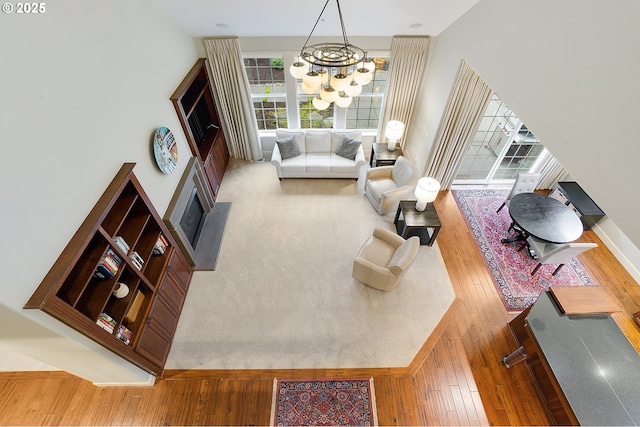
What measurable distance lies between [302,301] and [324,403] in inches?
47.2

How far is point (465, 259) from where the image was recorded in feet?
14.3

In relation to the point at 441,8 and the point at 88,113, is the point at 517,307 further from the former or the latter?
the point at 88,113

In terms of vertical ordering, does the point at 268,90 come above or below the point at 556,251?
above

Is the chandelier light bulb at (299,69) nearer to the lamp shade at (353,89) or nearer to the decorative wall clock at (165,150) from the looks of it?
the lamp shade at (353,89)

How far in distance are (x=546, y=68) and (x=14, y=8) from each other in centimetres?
404

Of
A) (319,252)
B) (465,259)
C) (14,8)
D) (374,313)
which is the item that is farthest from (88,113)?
(465,259)

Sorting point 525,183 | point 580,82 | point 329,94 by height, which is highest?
point 580,82

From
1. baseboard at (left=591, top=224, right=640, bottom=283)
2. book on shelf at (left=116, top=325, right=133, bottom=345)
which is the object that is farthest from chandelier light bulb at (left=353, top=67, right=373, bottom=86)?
baseboard at (left=591, top=224, right=640, bottom=283)

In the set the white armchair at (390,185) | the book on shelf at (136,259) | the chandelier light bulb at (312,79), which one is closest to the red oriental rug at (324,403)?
the book on shelf at (136,259)

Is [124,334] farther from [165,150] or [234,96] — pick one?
[234,96]

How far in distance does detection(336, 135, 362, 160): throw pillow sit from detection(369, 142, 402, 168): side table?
0.43m

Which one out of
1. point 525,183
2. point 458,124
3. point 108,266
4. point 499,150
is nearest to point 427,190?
point 458,124

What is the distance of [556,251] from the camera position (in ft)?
11.9

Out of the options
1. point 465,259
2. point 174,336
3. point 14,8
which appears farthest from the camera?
point 465,259
